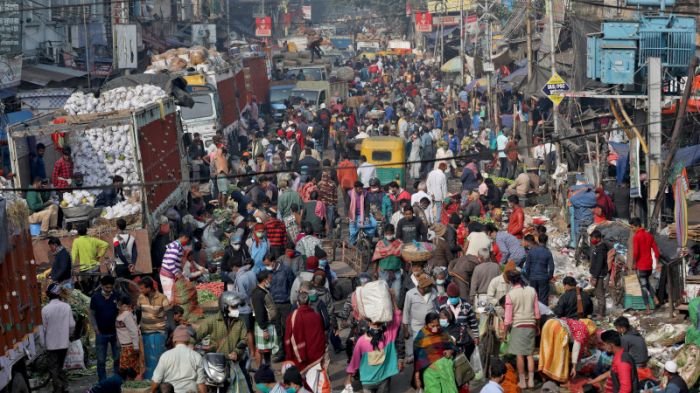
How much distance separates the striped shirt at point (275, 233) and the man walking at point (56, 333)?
14.1ft

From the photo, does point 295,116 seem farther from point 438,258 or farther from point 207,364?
point 207,364

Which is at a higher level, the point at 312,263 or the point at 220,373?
the point at 312,263

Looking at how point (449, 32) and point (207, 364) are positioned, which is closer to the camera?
point (207, 364)

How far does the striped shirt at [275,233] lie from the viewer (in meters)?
17.2

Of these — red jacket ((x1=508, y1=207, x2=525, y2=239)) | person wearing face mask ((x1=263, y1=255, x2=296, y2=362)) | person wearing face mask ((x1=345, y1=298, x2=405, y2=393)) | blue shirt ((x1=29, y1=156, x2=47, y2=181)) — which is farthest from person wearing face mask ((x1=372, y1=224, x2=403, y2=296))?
blue shirt ((x1=29, y1=156, x2=47, y2=181))

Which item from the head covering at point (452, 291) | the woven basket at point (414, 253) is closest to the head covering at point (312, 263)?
the woven basket at point (414, 253)

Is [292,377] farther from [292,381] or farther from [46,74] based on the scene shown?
[46,74]

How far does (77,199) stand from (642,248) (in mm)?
8859

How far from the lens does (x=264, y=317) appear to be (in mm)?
13633

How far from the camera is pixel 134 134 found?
1956cm

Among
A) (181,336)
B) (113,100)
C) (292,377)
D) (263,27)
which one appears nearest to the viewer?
(292,377)

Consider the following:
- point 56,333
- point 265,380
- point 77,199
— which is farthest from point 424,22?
point 265,380

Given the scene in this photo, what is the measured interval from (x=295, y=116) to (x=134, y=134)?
17747 mm

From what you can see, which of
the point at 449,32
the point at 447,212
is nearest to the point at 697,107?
the point at 447,212
